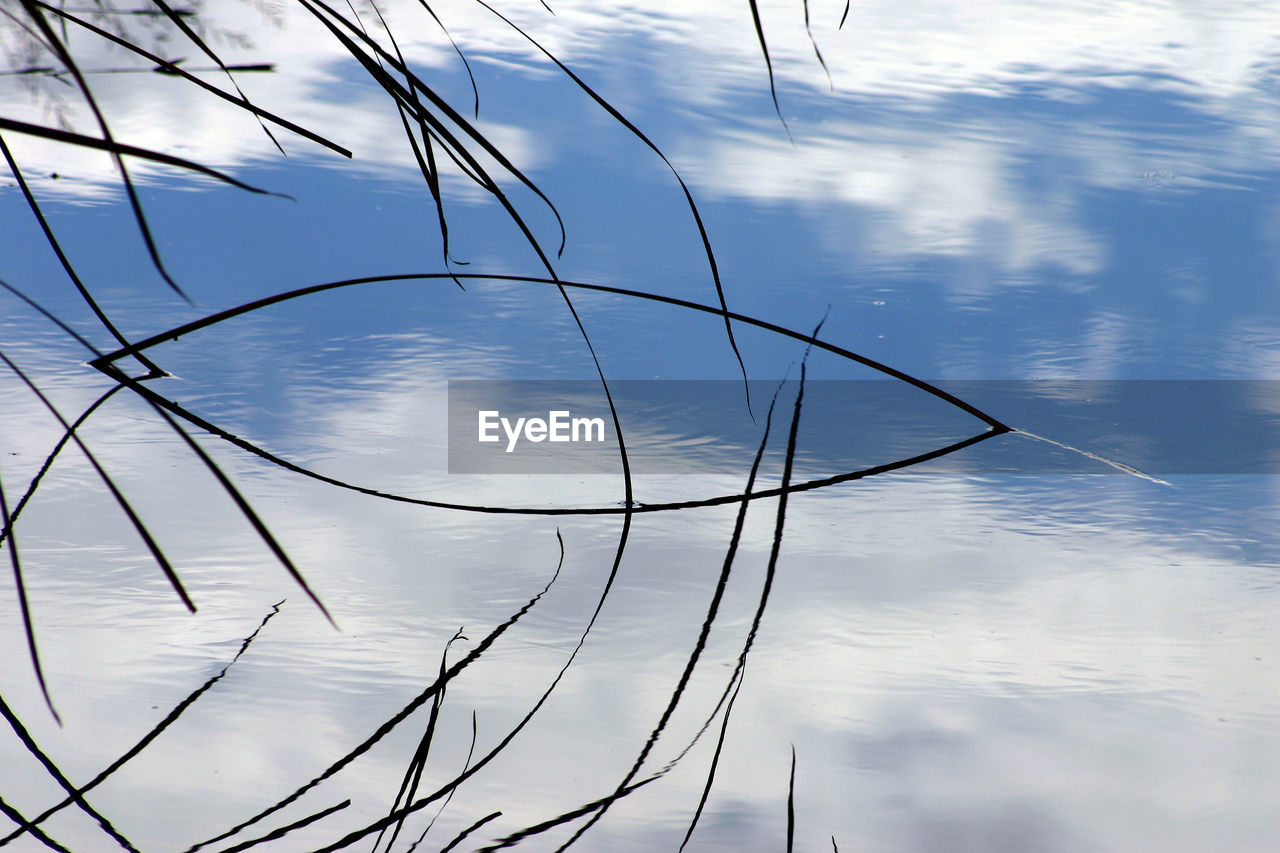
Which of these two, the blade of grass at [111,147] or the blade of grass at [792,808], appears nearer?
the blade of grass at [111,147]

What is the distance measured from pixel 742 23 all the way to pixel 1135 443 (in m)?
1.25

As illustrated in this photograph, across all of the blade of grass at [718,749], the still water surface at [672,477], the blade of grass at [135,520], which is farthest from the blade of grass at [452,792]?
the blade of grass at [135,520]

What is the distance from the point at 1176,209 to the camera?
1437mm

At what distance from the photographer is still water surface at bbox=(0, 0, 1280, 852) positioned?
1.90 feet

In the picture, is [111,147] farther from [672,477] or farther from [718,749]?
[672,477]

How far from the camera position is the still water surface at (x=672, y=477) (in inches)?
22.9

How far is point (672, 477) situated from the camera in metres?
0.91

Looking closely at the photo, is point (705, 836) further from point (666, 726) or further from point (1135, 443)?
point (1135, 443)

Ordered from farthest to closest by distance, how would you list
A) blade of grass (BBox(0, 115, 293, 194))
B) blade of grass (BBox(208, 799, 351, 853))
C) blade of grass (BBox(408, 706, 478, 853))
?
1. blade of grass (BBox(408, 706, 478, 853))
2. blade of grass (BBox(208, 799, 351, 853))
3. blade of grass (BBox(0, 115, 293, 194))

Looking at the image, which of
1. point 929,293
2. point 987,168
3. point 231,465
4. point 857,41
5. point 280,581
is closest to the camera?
point 280,581

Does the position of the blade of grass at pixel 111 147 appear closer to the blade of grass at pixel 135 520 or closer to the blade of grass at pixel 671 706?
the blade of grass at pixel 135 520

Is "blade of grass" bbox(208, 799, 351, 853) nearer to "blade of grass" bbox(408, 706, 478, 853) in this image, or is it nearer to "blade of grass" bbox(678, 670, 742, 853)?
"blade of grass" bbox(408, 706, 478, 853)

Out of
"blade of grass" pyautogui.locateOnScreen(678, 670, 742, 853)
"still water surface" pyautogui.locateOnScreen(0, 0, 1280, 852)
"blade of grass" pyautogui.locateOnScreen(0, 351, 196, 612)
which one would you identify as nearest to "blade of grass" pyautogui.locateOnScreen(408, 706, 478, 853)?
"still water surface" pyautogui.locateOnScreen(0, 0, 1280, 852)

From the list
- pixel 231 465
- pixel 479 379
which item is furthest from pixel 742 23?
pixel 231 465
